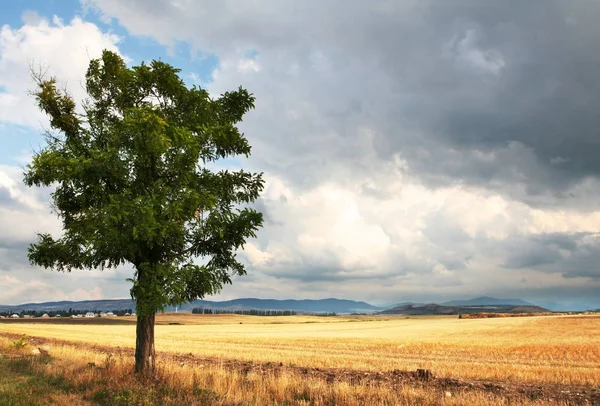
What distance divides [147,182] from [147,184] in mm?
66

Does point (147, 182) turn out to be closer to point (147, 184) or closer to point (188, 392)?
point (147, 184)

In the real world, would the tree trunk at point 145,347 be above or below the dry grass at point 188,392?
above

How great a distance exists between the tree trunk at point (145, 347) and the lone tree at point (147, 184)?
32 mm

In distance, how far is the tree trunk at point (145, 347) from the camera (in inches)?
588

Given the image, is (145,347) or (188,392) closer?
(188,392)

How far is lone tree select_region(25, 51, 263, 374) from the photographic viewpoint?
1370 centimetres

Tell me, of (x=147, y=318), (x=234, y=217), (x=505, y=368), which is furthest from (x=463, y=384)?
(x=147, y=318)

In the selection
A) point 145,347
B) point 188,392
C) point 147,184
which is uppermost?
point 147,184

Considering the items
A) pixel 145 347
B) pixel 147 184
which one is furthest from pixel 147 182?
pixel 145 347

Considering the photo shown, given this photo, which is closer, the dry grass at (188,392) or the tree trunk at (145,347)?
the dry grass at (188,392)

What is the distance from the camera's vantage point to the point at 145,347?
49.8 ft

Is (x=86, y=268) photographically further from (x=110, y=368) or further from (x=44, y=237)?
(x=110, y=368)

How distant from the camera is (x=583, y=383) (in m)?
18.6

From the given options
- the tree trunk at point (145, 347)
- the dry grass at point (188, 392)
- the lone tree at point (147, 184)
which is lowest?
the dry grass at point (188, 392)
